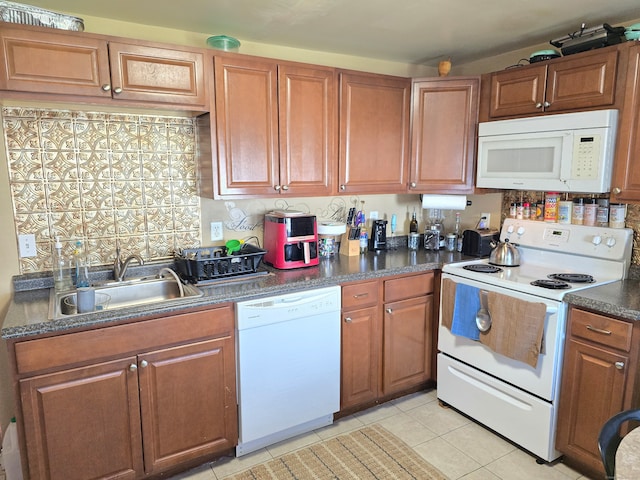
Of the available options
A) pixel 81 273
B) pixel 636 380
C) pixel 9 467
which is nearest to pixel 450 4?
pixel 636 380

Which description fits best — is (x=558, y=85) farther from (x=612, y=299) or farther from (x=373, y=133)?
(x=612, y=299)

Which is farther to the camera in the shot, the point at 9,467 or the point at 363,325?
the point at 363,325

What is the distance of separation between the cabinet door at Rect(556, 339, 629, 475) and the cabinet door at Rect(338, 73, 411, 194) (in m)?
1.46

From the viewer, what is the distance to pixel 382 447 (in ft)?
7.59

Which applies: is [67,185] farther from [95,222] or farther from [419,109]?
[419,109]

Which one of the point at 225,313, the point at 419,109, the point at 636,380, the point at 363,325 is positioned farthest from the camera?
the point at 419,109

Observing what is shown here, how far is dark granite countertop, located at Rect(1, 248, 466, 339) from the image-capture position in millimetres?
1694

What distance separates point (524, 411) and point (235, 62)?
240 centimetres

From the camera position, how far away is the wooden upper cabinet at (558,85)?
7.07 ft

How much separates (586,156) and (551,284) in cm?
70

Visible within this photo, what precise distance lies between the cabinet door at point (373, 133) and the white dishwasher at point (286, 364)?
0.85 metres

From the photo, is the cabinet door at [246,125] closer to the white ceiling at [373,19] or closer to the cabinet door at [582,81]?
the white ceiling at [373,19]

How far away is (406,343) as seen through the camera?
8.87 ft

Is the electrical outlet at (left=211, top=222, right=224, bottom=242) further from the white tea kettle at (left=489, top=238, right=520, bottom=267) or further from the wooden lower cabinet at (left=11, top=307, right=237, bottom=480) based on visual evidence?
the white tea kettle at (left=489, top=238, right=520, bottom=267)
